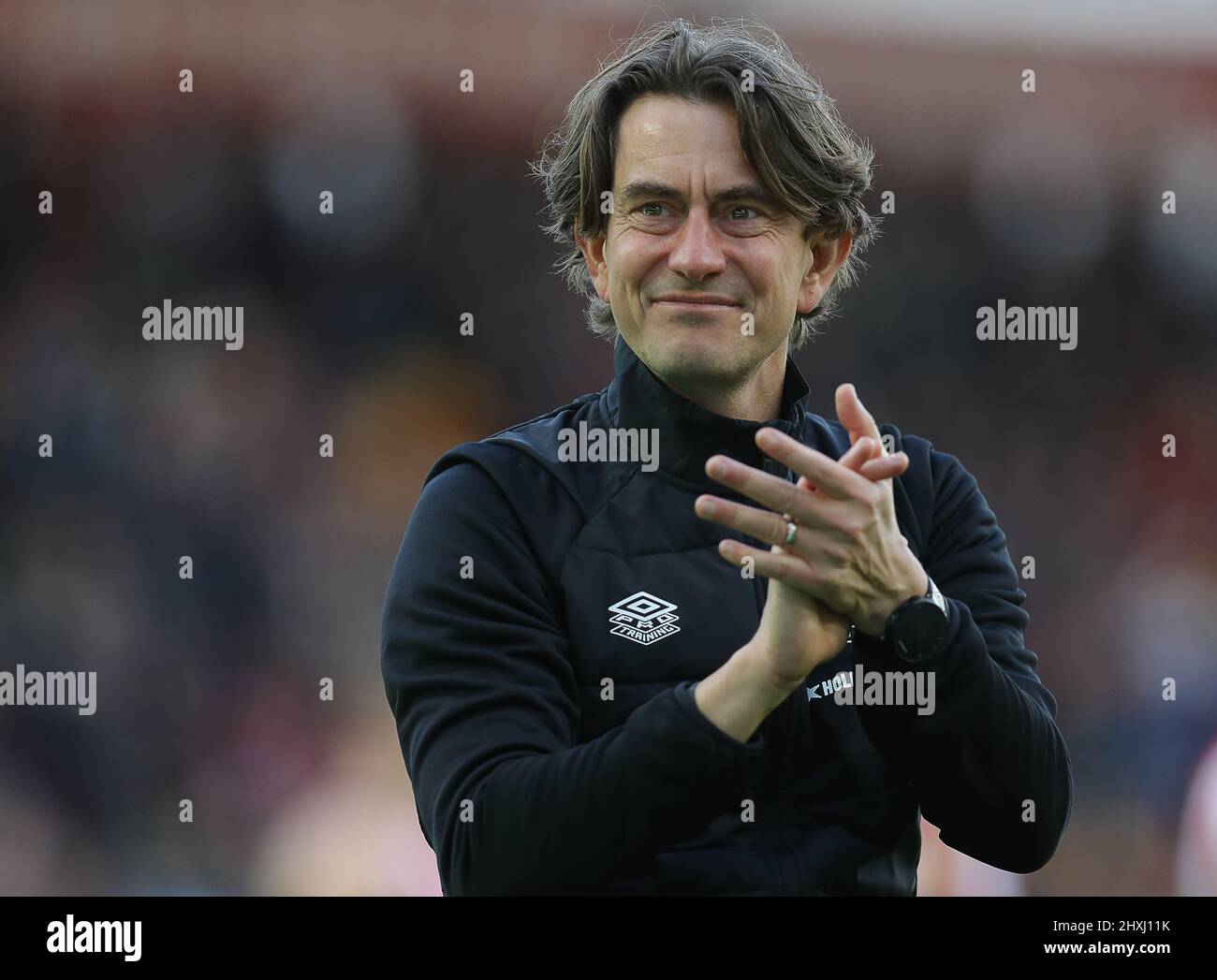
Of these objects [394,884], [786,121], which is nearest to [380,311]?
[394,884]

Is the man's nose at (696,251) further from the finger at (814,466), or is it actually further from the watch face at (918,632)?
the watch face at (918,632)

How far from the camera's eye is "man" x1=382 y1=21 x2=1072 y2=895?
1537mm

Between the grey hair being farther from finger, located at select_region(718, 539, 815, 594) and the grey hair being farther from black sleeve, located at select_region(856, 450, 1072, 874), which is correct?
finger, located at select_region(718, 539, 815, 594)

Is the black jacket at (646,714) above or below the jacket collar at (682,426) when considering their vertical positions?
below

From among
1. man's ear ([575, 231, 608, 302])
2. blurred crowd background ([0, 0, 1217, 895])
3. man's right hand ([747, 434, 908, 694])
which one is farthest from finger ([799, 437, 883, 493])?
blurred crowd background ([0, 0, 1217, 895])

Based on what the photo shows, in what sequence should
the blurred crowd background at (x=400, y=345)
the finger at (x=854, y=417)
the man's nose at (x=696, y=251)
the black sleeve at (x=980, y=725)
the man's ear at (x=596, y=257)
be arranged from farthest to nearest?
the blurred crowd background at (x=400, y=345)
the man's ear at (x=596, y=257)
the man's nose at (x=696, y=251)
the black sleeve at (x=980, y=725)
the finger at (x=854, y=417)

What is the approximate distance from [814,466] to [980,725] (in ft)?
1.43

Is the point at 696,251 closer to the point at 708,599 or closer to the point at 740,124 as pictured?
the point at 740,124

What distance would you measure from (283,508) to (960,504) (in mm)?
3306

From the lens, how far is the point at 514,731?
1.66m

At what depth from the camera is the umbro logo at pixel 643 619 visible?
1.74m

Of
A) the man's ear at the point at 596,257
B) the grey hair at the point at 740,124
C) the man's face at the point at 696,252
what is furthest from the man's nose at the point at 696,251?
the man's ear at the point at 596,257

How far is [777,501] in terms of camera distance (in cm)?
147

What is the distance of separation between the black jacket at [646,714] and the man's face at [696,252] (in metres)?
0.07
